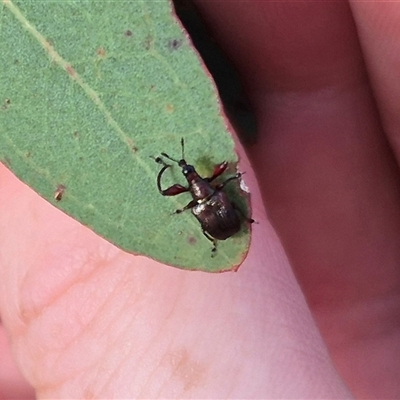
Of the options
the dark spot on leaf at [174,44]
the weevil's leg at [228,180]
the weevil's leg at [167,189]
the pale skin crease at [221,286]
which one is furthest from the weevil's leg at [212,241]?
the pale skin crease at [221,286]

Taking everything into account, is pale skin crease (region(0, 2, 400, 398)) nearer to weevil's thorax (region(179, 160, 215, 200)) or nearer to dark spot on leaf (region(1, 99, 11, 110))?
weevil's thorax (region(179, 160, 215, 200))

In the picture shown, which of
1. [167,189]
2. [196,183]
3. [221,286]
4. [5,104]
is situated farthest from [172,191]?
[221,286]

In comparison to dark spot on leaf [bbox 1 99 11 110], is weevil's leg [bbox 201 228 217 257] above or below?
above

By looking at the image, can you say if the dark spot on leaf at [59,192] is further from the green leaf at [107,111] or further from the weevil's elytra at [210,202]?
the weevil's elytra at [210,202]

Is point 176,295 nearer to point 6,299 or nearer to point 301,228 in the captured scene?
point 6,299

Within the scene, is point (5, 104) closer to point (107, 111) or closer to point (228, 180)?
point (107, 111)

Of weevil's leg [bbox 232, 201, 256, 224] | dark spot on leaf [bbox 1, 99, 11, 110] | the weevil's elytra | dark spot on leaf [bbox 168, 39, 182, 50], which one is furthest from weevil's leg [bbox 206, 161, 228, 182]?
dark spot on leaf [bbox 1, 99, 11, 110]

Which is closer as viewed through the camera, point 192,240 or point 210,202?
point 192,240
